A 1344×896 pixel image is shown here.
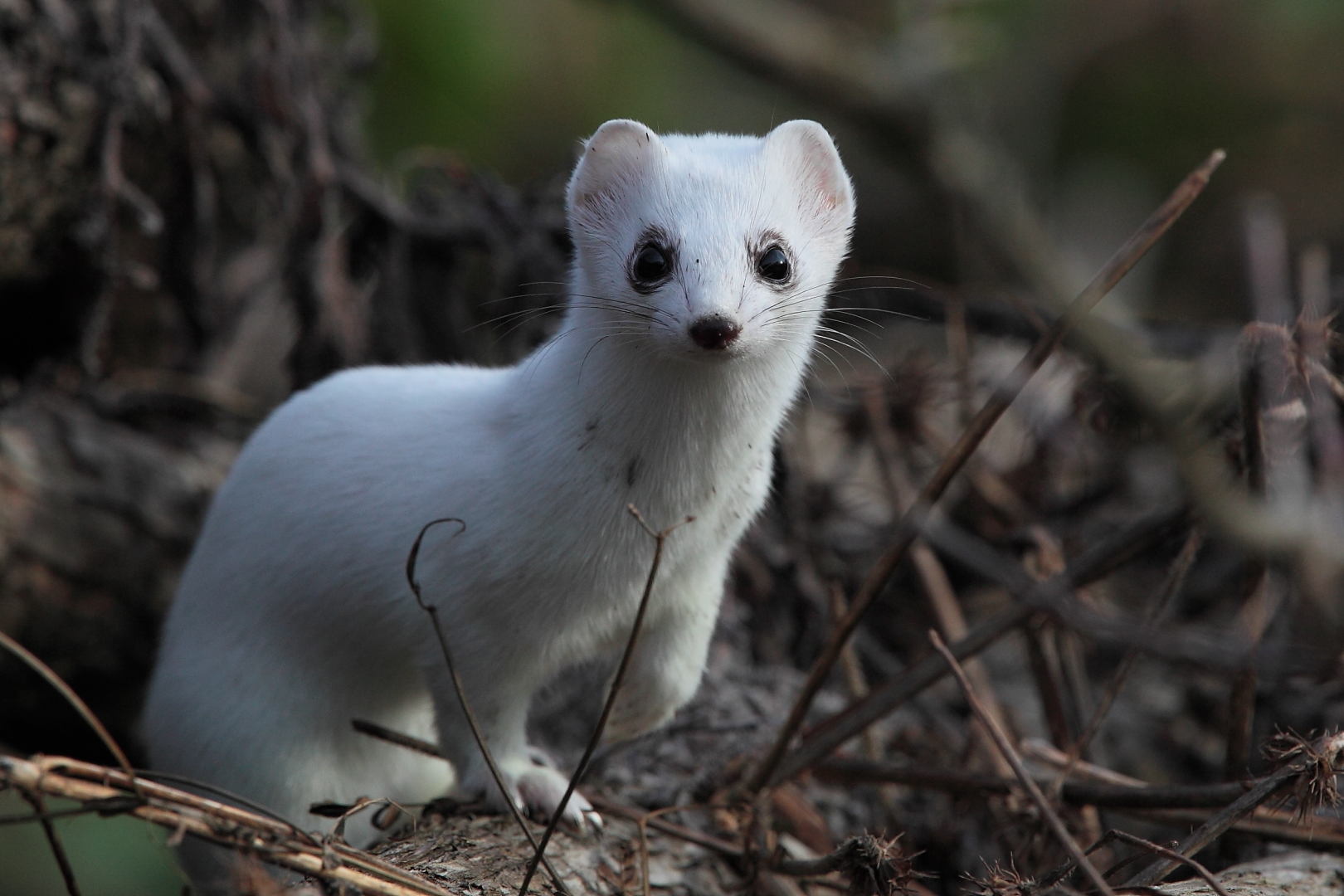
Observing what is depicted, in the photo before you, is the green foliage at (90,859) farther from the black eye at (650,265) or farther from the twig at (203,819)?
the black eye at (650,265)

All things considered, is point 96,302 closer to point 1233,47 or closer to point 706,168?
point 706,168

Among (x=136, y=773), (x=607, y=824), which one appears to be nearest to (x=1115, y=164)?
(x=607, y=824)

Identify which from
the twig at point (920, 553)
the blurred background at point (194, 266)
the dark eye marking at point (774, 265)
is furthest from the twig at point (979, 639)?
the blurred background at point (194, 266)

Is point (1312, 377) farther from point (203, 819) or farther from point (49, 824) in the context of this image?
point (49, 824)

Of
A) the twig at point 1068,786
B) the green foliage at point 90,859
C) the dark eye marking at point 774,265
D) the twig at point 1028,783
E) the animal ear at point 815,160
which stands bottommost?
the green foliage at point 90,859

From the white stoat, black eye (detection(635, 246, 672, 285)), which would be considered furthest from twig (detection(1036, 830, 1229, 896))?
black eye (detection(635, 246, 672, 285))

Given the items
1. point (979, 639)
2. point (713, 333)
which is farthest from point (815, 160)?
point (979, 639)
